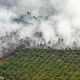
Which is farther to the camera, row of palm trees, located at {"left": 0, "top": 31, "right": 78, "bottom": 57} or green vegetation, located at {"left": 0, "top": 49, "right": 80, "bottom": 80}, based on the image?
row of palm trees, located at {"left": 0, "top": 31, "right": 78, "bottom": 57}

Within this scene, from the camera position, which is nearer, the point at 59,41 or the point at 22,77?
the point at 22,77

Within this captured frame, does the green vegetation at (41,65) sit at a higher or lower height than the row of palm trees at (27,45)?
lower

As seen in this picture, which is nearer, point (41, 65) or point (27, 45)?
point (41, 65)

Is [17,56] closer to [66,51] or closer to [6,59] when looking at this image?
[6,59]

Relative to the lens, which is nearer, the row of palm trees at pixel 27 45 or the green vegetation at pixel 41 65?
the green vegetation at pixel 41 65

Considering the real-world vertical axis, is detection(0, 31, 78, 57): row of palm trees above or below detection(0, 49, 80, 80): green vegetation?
above

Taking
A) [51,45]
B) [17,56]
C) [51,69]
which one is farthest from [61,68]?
[51,45]

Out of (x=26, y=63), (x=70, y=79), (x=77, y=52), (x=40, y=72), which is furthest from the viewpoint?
(x=77, y=52)

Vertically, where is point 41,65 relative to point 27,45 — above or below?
below
